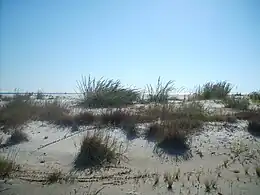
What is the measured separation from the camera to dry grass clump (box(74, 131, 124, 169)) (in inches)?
220

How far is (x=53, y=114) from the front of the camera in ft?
33.2

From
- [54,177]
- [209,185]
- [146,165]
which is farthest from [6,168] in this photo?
[209,185]

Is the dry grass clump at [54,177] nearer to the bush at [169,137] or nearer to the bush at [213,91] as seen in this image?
the bush at [169,137]

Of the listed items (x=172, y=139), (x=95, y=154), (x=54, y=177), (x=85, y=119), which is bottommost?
(x=54, y=177)

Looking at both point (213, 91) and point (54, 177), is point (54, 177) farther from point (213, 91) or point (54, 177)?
point (213, 91)

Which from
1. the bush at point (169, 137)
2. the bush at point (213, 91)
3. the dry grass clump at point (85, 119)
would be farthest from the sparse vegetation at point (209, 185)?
the bush at point (213, 91)

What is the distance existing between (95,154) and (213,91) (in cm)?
1669

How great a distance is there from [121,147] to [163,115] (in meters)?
3.21

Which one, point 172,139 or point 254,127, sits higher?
point 254,127

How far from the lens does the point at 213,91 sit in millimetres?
20766

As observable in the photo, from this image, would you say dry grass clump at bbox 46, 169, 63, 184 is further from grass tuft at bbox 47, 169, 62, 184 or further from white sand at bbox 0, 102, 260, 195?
white sand at bbox 0, 102, 260, 195

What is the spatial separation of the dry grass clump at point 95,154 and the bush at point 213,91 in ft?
49.5

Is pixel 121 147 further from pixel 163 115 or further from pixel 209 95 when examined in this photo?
pixel 209 95

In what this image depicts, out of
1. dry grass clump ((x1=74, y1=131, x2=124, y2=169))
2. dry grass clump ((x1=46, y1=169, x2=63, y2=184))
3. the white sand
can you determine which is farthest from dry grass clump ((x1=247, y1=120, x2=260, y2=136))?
dry grass clump ((x1=46, y1=169, x2=63, y2=184))
